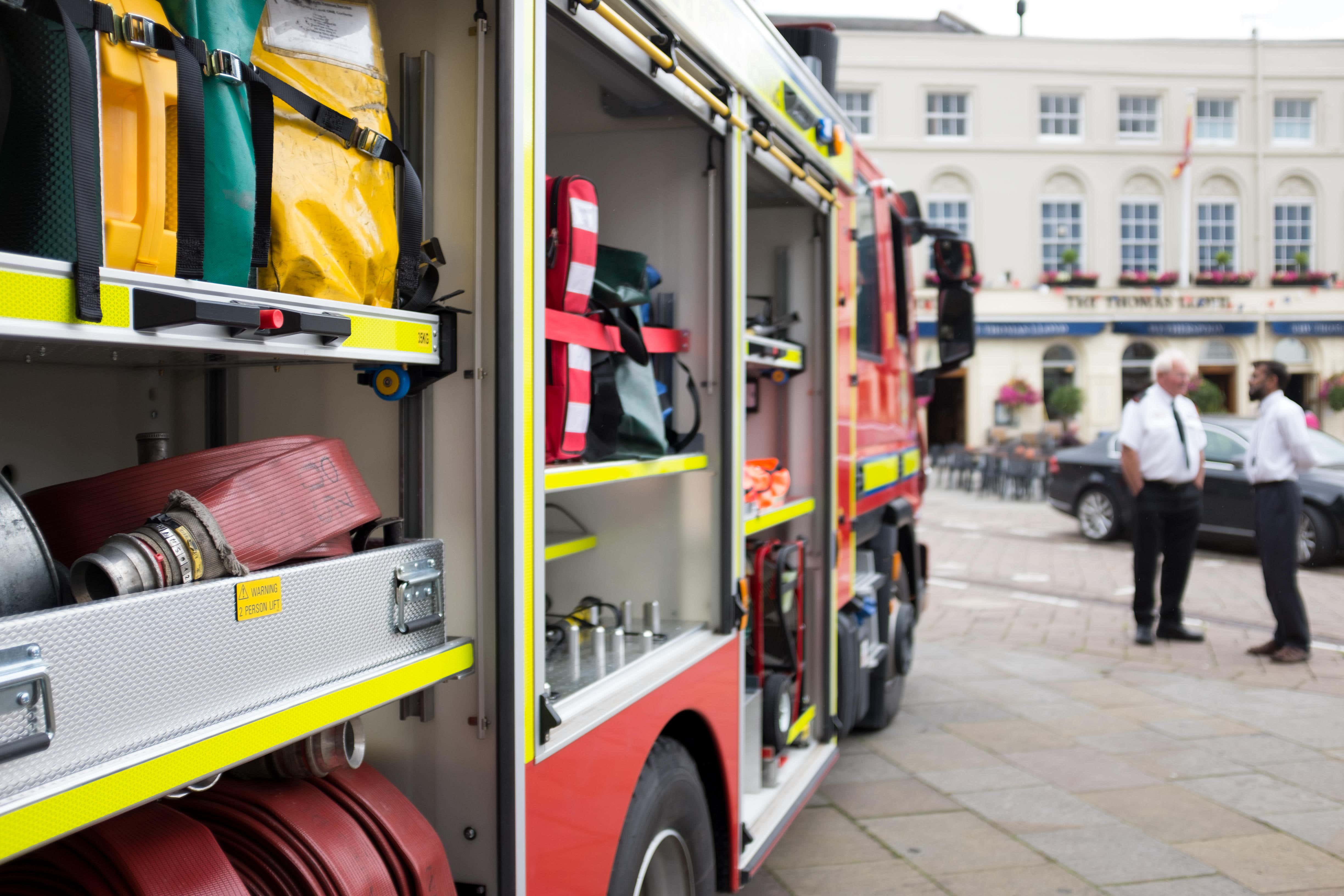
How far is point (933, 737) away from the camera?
5.05 m

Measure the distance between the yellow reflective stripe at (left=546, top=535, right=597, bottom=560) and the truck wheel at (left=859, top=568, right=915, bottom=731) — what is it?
2441mm

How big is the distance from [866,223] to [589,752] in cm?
312

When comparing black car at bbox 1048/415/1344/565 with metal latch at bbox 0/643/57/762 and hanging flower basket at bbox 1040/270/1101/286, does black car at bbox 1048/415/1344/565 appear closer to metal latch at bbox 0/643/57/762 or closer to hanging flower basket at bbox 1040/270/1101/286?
metal latch at bbox 0/643/57/762

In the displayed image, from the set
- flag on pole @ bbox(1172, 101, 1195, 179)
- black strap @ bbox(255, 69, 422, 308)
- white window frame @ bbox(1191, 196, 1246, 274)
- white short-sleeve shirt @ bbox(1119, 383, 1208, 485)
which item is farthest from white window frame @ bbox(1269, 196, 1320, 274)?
black strap @ bbox(255, 69, 422, 308)

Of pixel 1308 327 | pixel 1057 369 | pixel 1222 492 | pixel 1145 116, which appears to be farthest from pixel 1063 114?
pixel 1222 492

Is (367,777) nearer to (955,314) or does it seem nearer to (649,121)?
(649,121)

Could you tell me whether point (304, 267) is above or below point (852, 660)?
above

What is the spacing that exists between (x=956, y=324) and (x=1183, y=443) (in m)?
2.29

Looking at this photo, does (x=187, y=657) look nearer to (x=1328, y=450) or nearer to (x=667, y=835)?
(x=667, y=835)

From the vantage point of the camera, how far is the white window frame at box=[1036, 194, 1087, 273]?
27.1 meters

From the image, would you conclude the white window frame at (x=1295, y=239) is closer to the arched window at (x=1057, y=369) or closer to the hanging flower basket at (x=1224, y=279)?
the hanging flower basket at (x=1224, y=279)

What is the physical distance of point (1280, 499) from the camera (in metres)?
6.37

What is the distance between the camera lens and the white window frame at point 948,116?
2709 centimetres

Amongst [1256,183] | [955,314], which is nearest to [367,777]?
[955,314]
